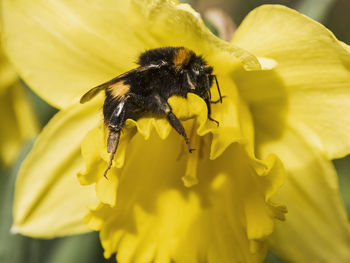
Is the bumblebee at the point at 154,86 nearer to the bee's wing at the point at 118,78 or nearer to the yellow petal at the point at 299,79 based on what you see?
the bee's wing at the point at 118,78

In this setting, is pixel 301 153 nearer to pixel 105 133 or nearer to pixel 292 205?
pixel 292 205

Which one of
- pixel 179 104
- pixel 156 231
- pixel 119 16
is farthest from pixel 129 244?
pixel 119 16

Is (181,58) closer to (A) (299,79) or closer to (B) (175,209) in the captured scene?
(A) (299,79)

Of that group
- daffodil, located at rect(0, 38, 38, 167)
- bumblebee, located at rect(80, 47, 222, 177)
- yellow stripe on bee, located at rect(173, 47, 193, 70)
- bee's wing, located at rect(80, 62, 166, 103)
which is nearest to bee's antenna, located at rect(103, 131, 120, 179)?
bumblebee, located at rect(80, 47, 222, 177)

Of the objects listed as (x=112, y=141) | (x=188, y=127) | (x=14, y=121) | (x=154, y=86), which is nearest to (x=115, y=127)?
(x=112, y=141)

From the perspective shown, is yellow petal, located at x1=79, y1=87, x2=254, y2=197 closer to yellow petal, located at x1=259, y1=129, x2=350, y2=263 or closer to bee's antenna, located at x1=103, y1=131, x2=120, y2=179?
bee's antenna, located at x1=103, y1=131, x2=120, y2=179

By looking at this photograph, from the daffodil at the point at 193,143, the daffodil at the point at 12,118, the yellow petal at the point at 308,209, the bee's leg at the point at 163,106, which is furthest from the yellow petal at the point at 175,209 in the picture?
the daffodil at the point at 12,118

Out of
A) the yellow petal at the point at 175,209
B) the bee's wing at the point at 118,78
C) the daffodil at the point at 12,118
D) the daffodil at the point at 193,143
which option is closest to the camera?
the bee's wing at the point at 118,78
